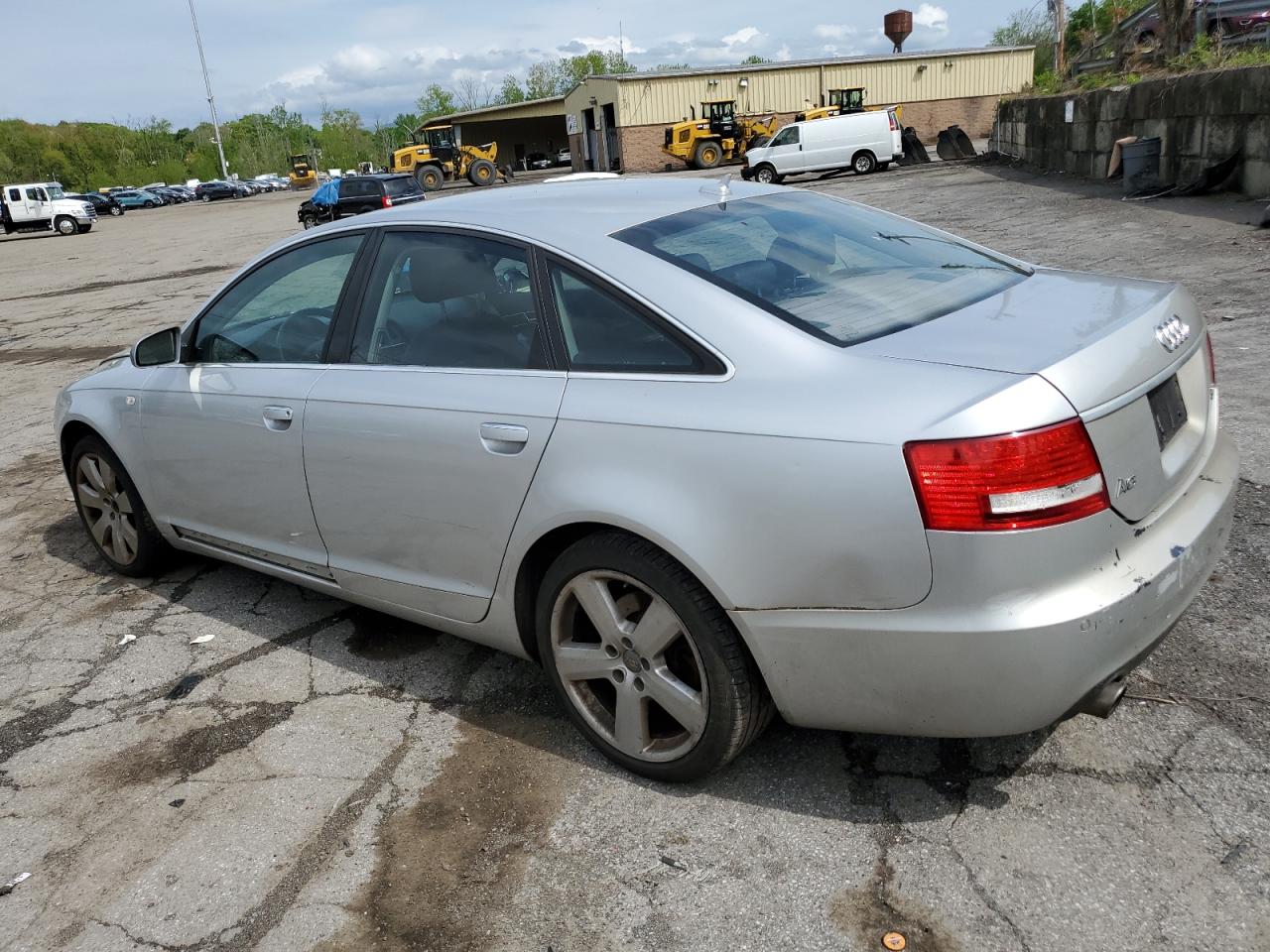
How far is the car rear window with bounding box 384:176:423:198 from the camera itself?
30594 millimetres

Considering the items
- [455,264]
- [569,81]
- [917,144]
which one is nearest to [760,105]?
[917,144]

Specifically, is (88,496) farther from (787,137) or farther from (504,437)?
(787,137)

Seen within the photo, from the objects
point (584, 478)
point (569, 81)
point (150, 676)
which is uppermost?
point (569, 81)

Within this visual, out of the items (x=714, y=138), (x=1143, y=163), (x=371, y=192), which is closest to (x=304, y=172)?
(x=714, y=138)

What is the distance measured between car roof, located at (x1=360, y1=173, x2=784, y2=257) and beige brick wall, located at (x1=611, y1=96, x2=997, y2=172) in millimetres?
48800

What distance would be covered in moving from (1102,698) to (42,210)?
54772 millimetres

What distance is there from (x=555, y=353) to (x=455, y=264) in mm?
624

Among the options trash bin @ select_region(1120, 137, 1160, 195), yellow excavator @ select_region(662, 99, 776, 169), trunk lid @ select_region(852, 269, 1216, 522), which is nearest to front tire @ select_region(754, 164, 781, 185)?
yellow excavator @ select_region(662, 99, 776, 169)

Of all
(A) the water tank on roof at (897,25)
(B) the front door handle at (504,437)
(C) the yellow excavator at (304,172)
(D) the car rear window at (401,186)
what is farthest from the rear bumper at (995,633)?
(C) the yellow excavator at (304,172)

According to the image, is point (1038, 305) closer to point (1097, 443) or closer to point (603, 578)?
point (1097, 443)

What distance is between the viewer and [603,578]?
280cm

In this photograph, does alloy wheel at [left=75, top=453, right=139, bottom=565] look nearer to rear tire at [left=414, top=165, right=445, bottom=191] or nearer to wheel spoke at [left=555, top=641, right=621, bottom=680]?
wheel spoke at [left=555, top=641, right=621, bottom=680]

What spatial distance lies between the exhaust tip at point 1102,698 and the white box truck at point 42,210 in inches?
2125

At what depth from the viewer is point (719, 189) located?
3.44m
